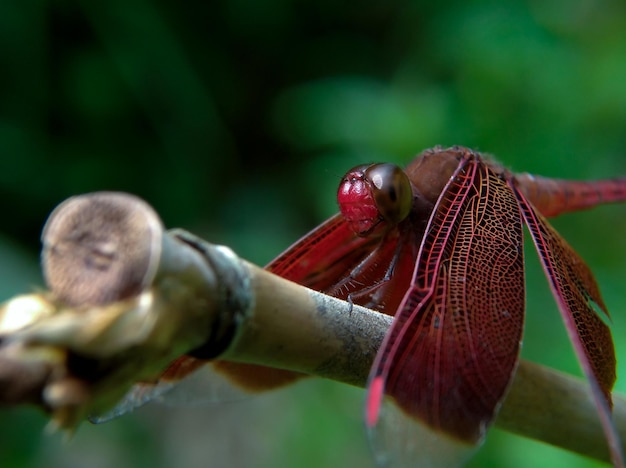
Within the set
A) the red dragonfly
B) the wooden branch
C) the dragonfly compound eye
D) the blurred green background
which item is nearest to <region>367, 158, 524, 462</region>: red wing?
the red dragonfly

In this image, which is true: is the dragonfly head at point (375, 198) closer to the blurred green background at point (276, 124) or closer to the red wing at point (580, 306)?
the red wing at point (580, 306)

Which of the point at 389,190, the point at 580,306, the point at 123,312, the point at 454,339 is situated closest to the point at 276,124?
the point at 389,190

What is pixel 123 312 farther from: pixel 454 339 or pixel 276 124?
pixel 276 124

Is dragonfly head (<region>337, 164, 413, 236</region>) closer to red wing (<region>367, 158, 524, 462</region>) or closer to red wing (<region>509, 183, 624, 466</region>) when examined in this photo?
red wing (<region>367, 158, 524, 462</region>)

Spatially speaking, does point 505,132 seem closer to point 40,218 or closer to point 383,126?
point 383,126

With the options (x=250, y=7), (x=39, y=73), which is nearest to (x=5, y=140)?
(x=39, y=73)

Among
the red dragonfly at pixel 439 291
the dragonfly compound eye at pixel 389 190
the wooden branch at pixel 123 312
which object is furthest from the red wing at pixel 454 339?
the wooden branch at pixel 123 312
